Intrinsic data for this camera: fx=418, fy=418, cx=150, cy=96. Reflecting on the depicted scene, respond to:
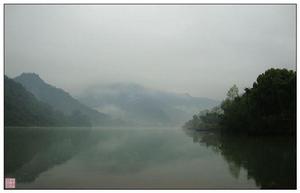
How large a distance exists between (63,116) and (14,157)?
13263cm

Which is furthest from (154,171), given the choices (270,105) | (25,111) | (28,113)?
(25,111)

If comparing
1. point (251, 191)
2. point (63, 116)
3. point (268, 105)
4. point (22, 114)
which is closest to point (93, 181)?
point (251, 191)

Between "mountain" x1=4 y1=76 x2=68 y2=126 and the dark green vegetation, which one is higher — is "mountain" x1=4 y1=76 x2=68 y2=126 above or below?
above

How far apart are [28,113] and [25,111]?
1.06 m

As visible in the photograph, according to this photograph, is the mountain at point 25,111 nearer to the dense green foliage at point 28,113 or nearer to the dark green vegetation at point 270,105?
the dense green foliage at point 28,113

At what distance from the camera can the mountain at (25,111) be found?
11441 centimetres

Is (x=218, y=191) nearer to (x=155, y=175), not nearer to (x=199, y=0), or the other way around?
(x=155, y=175)

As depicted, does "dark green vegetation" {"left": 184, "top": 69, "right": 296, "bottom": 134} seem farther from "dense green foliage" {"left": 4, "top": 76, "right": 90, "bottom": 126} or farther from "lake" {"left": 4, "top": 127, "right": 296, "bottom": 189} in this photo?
"dense green foliage" {"left": 4, "top": 76, "right": 90, "bottom": 126}

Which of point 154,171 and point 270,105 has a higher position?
point 270,105

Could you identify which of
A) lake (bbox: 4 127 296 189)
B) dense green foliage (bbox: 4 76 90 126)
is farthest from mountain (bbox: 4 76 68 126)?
lake (bbox: 4 127 296 189)

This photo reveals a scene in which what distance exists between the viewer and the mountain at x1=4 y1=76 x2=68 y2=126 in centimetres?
11441

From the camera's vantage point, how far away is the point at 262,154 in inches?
739

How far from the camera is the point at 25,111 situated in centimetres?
12250

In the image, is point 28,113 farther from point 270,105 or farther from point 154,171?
point 154,171
